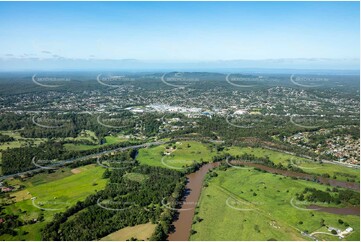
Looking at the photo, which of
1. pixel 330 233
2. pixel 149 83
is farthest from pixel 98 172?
pixel 149 83

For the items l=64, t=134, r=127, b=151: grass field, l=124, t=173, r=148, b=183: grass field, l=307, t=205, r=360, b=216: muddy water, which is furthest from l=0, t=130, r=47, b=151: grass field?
l=307, t=205, r=360, b=216: muddy water

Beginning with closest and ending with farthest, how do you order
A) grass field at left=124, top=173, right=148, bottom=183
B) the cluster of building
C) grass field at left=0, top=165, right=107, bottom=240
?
grass field at left=0, top=165, right=107, bottom=240
grass field at left=124, top=173, right=148, bottom=183
the cluster of building

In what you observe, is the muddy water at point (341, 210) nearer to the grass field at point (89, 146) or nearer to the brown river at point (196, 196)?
the brown river at point (196, 196)

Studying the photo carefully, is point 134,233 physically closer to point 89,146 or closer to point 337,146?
point 89,146

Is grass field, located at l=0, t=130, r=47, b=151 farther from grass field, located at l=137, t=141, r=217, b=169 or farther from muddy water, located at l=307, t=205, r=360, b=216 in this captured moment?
muddy water, located at l=307, t=205, r=360, b=216

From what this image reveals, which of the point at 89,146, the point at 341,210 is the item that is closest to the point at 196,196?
the point at 341,210

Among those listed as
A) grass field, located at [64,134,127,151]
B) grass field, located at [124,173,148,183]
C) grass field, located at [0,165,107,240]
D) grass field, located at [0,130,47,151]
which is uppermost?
grass field, located at [0,130,47,151]

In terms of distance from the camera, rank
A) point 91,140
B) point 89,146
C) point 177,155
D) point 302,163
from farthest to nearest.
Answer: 1. point 91,140
2. point 89,146
3. point 177,155
4. point 302,163
